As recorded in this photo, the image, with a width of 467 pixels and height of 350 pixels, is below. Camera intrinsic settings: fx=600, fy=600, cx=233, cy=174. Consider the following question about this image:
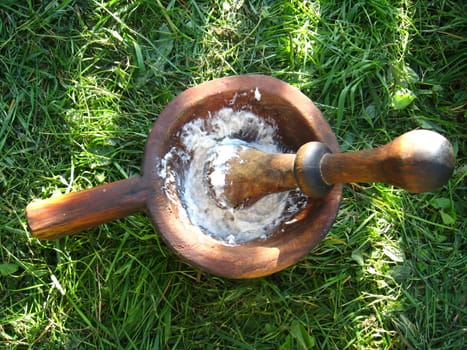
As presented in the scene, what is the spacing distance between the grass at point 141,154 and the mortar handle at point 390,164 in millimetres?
552

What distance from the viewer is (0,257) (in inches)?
72.3

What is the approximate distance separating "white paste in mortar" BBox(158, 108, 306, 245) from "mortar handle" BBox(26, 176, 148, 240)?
162mm

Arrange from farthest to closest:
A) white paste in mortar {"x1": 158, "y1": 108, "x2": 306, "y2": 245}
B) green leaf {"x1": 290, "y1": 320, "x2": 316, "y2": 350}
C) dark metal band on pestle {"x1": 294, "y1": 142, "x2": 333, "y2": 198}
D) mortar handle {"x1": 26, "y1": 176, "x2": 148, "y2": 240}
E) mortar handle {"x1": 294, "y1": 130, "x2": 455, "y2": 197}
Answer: green leaf {"x1": 290, "y1": 320, "x2": 316, "y2": 350}
white paste in mortar {"x1": 158, "y1": 108, "x2": 306, "y2": 245}
mortar handle {"x1": 26, "y1": 176, "x2": 148, "y2": 240}
dark metal band on pestle {"x1": 294, "y1": 142, "x2": 333, "y2": 198}
mortar handle {"x1": 294, "y1": 130, "x2": 455, "y2": 197}

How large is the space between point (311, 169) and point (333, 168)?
6 centimetres

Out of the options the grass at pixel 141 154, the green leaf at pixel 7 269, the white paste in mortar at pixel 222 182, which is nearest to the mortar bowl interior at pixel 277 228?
the white paste in mortar at pixel 222 182

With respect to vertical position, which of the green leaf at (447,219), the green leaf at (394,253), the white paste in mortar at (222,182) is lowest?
the green leaf at (394,253)

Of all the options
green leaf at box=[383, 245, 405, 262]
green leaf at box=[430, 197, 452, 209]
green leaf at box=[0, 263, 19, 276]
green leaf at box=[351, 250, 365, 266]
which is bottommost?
green leaf at box=[383, 245, 405, 262]

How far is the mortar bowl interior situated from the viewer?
4.94 feet

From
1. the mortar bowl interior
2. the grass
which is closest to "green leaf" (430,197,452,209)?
the grass

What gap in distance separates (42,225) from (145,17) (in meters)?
0.82

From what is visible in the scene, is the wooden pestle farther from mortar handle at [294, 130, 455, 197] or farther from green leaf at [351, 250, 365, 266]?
green leaf at [351, 250, 365, 266]

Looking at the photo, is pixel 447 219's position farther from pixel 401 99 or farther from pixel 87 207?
pixel 87 207

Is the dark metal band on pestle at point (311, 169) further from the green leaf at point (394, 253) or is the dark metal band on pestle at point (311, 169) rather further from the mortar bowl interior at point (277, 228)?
the green leaf at point (394, 253)

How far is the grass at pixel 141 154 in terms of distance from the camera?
1.82 m
